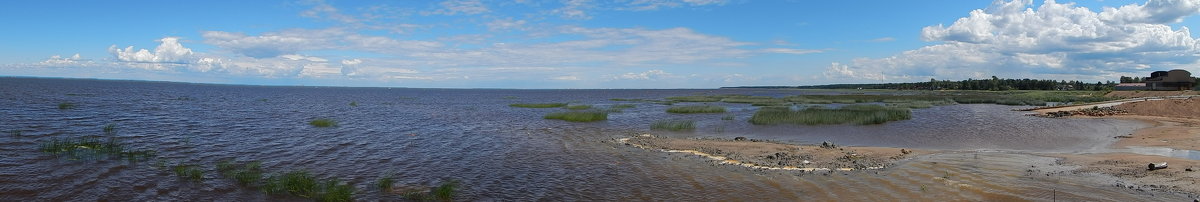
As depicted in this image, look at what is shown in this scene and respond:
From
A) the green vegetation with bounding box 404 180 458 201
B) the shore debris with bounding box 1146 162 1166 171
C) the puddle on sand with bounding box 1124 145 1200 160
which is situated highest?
the shore debris with bounding box 1146 162 1166 171

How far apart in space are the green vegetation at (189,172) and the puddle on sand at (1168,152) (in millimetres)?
32620

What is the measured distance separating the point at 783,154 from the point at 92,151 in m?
25.0

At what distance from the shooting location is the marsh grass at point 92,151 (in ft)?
64.8

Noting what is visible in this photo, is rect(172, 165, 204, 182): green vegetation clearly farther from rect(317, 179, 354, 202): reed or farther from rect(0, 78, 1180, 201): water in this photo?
rect(317, 179, 354, 202): reed

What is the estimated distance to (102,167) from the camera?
1794cm

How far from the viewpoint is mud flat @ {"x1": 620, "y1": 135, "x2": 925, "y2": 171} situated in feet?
63.9

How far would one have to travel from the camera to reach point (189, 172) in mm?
17375

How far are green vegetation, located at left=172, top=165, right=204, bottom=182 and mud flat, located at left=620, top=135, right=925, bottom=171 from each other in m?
16.0

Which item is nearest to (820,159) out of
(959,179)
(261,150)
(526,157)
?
(959,179)

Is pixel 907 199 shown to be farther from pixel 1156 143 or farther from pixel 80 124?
pixel 80 124

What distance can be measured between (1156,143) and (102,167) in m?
41.0

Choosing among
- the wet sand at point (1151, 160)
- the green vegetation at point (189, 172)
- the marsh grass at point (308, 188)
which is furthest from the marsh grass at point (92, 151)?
the wet sand at point (1151, 160)

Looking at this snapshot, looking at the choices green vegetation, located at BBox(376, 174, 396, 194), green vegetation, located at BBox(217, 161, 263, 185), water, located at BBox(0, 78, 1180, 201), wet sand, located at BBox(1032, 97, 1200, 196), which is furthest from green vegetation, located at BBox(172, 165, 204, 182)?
wet sand, located at BBox(1032, 97, 1200, 196)

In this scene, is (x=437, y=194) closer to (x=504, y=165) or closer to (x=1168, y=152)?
(x=504, y=165)
